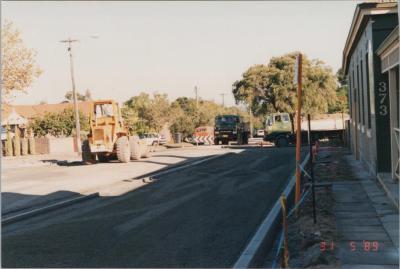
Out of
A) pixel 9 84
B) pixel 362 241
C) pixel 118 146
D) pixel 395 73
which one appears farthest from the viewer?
pixel 9 84

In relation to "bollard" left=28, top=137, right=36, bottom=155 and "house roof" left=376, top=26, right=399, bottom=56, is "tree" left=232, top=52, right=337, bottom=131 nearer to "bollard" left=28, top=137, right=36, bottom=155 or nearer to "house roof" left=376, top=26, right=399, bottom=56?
"bollard" left=28, top=137, right=36, bottom=155

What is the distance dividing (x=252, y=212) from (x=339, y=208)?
1.89 m

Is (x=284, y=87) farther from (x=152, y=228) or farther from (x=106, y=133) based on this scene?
(x=152, y=228)

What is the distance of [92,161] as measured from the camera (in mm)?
27516

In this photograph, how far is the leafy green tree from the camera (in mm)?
53469

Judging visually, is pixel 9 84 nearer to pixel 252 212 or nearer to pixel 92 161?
pixel 92 161

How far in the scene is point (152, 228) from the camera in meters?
10.2

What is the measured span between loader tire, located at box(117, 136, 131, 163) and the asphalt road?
9095mm

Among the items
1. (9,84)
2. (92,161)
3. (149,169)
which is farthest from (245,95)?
(149,169)

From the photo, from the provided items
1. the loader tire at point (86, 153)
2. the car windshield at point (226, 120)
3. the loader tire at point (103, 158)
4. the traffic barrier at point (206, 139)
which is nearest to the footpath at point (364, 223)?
the loader tire at point (86, 153)

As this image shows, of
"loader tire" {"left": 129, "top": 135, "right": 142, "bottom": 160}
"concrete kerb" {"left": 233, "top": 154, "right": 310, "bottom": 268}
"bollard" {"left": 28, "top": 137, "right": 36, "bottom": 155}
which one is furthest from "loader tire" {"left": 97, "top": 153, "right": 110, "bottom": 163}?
"bollard" {"left": 28, "top": 137, "right": 36, "bottom": 155}

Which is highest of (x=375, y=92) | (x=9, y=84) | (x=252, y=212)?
(x=9, y=84)

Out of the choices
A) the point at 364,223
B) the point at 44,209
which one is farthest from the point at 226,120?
the point at 364,223

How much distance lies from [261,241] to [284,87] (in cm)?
5257
